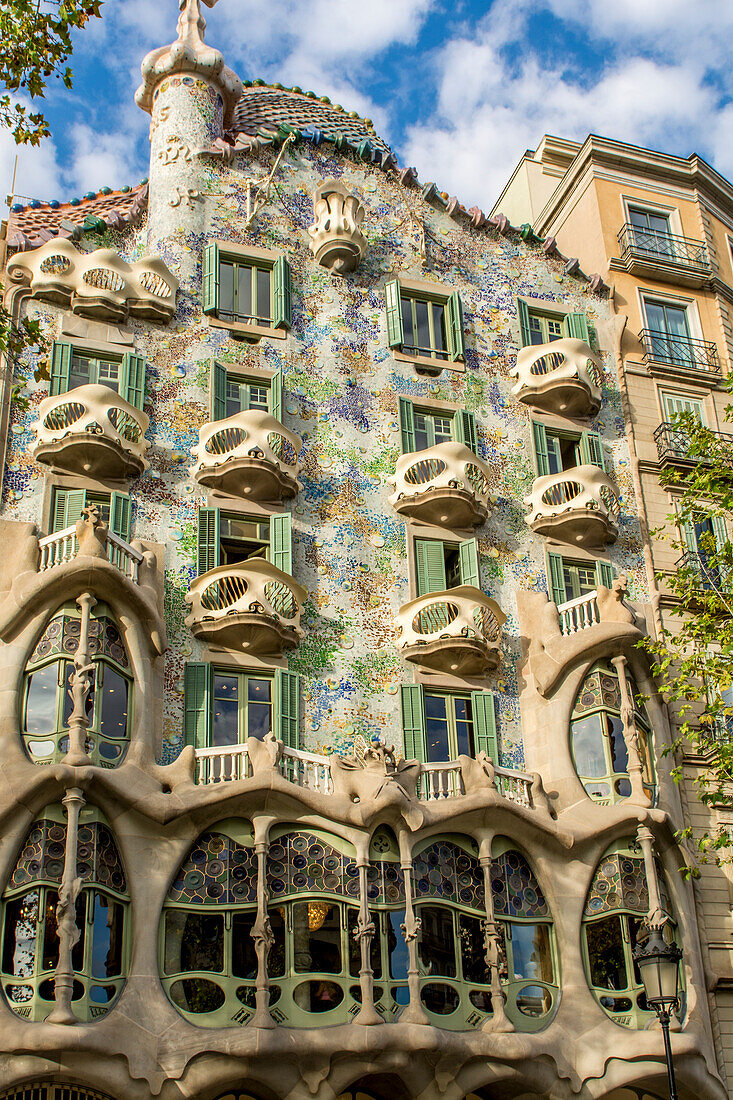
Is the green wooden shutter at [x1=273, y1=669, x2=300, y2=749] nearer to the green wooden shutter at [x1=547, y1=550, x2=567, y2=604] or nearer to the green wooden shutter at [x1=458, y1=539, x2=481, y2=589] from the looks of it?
the green wooden shutter at [x1=458, y1=539, x2=481, y2=589]

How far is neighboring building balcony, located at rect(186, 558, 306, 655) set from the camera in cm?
2309

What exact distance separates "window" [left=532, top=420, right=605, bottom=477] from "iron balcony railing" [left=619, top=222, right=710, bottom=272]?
6123 millimetres

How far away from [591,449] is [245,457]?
8.91m

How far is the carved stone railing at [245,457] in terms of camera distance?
81.4 ft

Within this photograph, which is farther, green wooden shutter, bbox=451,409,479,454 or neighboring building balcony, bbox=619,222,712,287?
neighboring building balcony, bbox=619,222,712,287

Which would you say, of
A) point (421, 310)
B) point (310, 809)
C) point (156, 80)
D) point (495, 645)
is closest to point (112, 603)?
point (310, 809)

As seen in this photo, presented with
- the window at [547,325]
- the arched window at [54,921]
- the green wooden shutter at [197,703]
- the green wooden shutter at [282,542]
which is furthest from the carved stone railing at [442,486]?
the arched window at [54,921]

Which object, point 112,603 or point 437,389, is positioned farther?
point 437,389

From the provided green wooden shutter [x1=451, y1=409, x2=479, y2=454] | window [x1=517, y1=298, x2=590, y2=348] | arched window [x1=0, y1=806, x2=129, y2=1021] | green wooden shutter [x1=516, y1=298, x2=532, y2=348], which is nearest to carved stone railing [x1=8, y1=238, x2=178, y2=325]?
green wooden shutter [x1=451, y1=409, x2=479, y2=454]

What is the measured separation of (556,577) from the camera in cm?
2692

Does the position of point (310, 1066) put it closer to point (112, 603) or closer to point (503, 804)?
point (503, 804)

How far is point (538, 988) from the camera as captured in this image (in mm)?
21703

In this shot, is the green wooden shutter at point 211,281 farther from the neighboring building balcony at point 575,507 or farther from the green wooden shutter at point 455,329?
the neighboring building balcony at point 575,507

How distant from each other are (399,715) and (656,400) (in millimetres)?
11567
